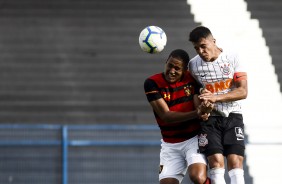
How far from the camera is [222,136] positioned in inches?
311

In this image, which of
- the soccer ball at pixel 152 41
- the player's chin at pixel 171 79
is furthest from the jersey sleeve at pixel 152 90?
the soccer ball at pixel 152 41

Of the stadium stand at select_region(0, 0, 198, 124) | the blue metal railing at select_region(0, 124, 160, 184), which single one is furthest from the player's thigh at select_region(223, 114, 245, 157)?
the stadium stand at select_region(0, 0, 198, 124)

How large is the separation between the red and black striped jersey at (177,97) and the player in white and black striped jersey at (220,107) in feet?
0.66

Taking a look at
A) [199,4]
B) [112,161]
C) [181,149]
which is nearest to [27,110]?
[112,161]

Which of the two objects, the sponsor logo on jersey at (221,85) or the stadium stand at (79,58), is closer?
the sponsor logo on jersey at (221,85)

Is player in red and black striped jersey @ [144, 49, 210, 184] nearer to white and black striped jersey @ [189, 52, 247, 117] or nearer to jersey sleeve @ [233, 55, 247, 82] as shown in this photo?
white and black striped jersey @ [189, 52, 247, 117]

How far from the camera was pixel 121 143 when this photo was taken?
12.5 metres

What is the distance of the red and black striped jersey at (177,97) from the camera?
26.6 ft

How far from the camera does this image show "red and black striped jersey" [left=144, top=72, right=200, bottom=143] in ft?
26.6

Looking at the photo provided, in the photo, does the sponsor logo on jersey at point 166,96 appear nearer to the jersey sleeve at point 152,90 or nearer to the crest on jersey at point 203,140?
the jersey sleeve at point 152,90

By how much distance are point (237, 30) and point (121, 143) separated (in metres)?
2.97

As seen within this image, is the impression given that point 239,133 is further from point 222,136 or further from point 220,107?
point 220,107

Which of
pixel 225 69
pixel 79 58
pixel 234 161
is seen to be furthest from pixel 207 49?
pixel 79 58

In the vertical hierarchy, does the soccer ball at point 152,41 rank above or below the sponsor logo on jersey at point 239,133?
above
